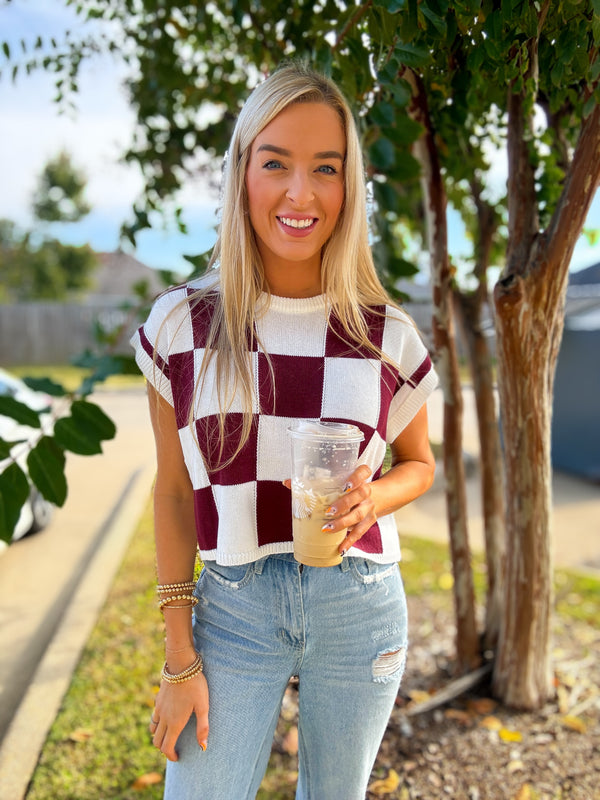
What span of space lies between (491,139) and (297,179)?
5.57 ft

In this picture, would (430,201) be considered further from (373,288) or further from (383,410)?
(383,410)

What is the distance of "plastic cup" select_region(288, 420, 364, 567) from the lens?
1194 mm

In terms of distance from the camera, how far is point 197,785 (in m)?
1.29

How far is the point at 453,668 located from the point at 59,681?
1702 millimetres

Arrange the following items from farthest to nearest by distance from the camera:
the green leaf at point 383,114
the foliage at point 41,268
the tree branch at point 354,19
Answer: the foliage at point 41,268, the green leaf at point 383,114, the tree branch at point 354,19

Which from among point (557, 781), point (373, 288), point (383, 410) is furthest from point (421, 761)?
point (373, 288)

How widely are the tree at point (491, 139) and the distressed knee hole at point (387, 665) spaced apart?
43.4 inches

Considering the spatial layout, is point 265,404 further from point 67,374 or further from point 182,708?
point 67,374

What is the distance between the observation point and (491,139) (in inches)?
108

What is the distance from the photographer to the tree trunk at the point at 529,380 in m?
1.96

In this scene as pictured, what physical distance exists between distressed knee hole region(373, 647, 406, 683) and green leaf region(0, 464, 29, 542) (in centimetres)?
97

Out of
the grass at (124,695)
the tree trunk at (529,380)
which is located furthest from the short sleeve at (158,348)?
the grass at (124,695)

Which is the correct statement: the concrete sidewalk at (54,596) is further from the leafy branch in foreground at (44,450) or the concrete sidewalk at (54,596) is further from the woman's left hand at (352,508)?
the woman's left hand at (352,508)

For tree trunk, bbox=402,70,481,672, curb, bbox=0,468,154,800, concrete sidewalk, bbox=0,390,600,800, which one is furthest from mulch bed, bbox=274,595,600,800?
concrete sidewalk, bbox=0,390,600,800
